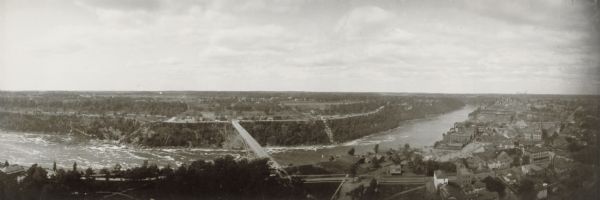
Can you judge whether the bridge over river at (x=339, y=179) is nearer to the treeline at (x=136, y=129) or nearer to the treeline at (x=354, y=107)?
the treeline at (x=136, y=129)

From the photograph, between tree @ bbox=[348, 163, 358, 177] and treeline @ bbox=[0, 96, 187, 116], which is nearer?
tree @ bbox=[348, 163, 358, 177]

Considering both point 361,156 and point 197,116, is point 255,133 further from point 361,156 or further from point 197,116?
point 361,156

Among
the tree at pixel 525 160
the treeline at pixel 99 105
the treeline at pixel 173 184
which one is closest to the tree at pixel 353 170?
the treeline at pixel 173 184

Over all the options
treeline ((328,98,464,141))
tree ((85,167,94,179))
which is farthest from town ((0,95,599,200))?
treeline ((328,98,464,141))

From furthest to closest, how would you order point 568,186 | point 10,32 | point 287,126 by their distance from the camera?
point 287,126 → point 10,32 → point 568,186

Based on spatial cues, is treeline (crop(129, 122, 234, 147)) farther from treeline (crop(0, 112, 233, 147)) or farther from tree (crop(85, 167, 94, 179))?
tree (crop(85, 167, 94, 179))

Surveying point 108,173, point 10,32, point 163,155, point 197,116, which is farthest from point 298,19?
point 10,32
